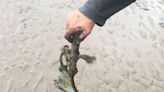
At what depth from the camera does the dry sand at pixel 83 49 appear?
2.18 metres

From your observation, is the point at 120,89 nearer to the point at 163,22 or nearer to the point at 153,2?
the point at 163,22

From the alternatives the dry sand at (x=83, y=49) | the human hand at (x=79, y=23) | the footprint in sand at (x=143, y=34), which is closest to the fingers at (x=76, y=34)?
the human hand at (x=79, y=23)

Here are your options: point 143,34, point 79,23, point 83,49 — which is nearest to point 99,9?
point 79,23

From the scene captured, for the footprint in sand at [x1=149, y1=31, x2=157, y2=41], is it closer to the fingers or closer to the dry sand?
the dry sand

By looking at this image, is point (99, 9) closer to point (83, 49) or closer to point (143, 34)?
point (83, 49)

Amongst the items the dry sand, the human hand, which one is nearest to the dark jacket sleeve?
the human hand

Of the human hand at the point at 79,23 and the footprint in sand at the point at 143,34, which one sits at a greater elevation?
the human hand at the point at 79,23

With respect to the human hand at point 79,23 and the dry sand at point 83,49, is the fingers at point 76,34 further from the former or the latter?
the dry sand at point 83,49

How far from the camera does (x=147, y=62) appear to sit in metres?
2.45

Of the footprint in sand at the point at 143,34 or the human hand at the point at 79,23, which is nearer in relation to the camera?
the human hand at the point at 79,23

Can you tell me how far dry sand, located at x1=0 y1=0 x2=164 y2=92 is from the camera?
86.0 inches

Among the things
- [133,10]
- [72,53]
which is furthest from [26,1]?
[72,53]

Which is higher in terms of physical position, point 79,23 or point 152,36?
point 79,23

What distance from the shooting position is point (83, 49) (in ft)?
8.02
